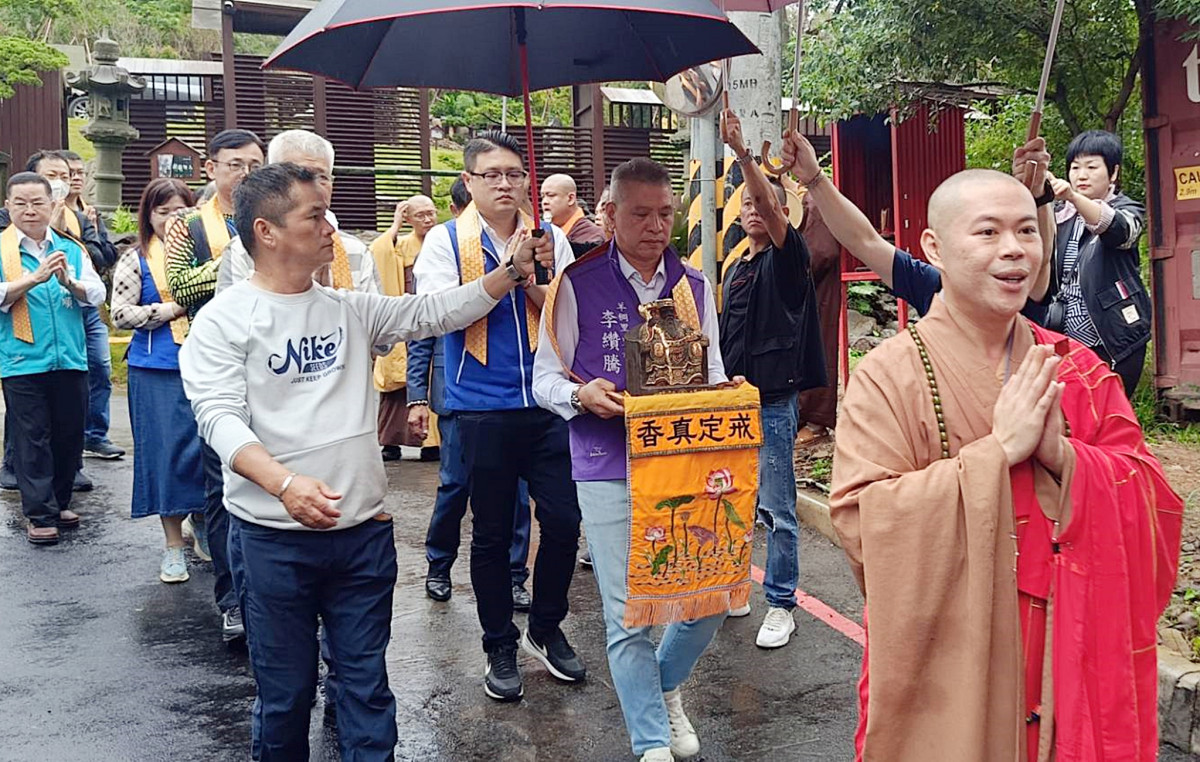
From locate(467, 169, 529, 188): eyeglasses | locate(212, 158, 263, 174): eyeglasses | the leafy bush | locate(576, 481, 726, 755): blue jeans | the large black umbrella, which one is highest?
the leafy bush

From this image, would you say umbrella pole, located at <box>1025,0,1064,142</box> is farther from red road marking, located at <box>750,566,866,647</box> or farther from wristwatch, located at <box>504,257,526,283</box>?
red road marking, located at <box>750,566,866,647</box>

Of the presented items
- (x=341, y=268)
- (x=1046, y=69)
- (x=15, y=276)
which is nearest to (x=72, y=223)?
(x=15, y=276)

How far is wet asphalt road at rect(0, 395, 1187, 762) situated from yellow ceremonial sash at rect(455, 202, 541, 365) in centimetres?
135

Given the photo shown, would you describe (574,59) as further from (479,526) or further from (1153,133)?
(1153,133)

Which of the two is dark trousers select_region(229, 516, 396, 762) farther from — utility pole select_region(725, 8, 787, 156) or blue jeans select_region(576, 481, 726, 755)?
utility pole select_region(725, 8, 787, 156)

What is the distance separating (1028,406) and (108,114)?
55.7 ft

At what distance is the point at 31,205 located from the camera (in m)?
6.98

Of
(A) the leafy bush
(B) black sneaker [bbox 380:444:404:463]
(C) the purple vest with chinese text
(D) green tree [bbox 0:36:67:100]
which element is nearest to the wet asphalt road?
(C) the purple vest with chinese text

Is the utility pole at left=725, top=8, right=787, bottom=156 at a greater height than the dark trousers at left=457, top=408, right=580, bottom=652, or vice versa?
the utility pole at left=725, top=8, right=787, bottom=156

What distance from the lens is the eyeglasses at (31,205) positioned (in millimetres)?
6977

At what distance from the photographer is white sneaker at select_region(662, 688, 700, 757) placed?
4.06 m

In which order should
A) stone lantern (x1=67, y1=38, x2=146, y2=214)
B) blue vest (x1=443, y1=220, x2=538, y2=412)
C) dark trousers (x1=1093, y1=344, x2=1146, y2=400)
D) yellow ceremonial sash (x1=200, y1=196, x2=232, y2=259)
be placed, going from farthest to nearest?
stone lantern (x1=67, y1=38, x2=146, y2=214), dark trousers (x1=1093, y1=344, x2=1146, y2=400), yellow ceremonial sash (x1=200, y1=196, x2=232, y2=259), blue vest (x1=443, y1=220, x2=538, y2=412)

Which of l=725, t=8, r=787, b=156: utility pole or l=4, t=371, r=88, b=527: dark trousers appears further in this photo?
l=725, t=8, r=787, b=156: utility pole

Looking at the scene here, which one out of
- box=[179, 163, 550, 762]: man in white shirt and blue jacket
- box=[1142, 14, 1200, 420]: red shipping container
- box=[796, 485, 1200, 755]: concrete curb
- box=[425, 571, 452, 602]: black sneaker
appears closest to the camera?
box=[179, 163, 550, 762]: man in white shirt and blue jacket
